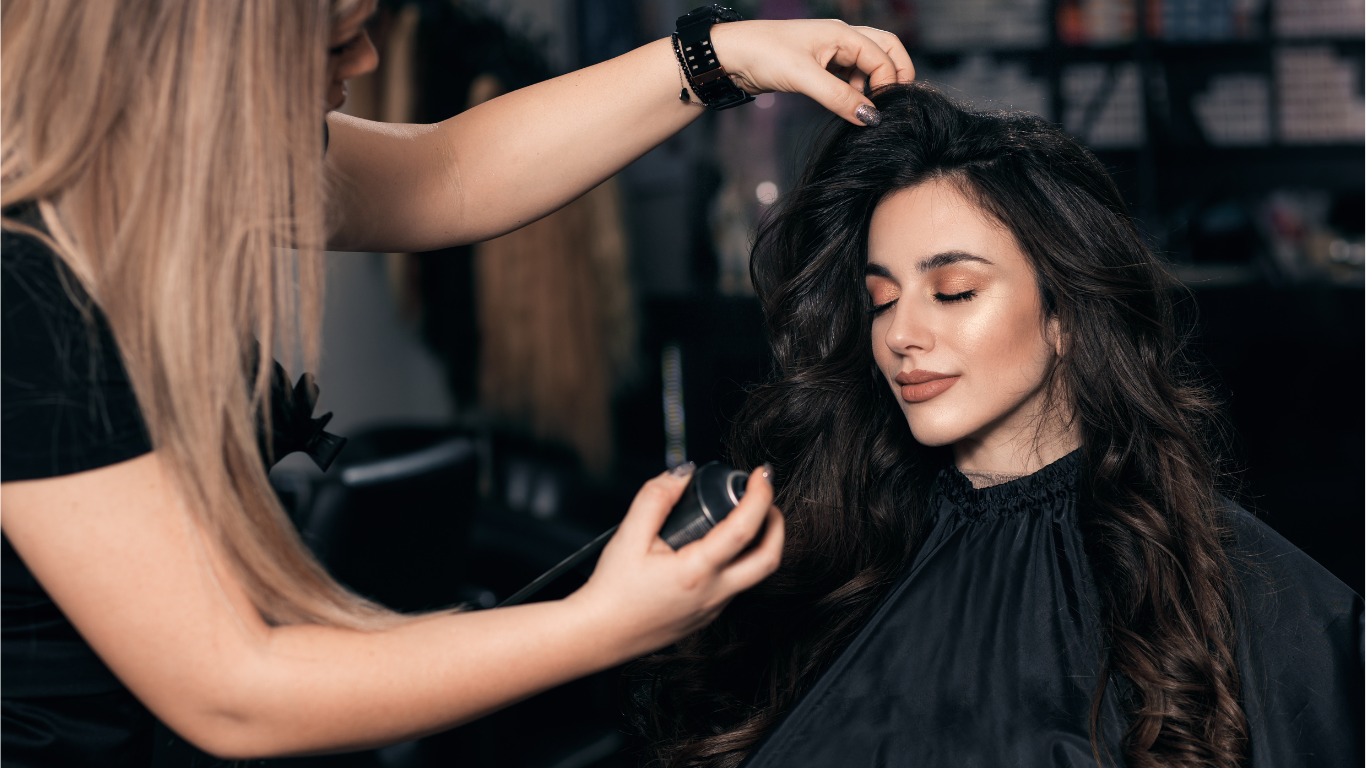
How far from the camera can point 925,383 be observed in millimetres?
1171

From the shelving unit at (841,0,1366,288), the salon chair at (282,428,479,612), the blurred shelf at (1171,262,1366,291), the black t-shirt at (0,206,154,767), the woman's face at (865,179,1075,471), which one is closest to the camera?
the black t-shirt at (0,206,154,767)

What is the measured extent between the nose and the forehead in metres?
0.05

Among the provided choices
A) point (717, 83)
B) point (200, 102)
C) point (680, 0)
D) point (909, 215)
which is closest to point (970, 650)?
point (909, 215)

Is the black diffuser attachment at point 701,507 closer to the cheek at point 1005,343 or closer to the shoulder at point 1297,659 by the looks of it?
the cheek at point 1005,343

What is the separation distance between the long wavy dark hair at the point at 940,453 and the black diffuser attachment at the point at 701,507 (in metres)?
0.56

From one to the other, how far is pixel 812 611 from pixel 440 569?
1093 mm

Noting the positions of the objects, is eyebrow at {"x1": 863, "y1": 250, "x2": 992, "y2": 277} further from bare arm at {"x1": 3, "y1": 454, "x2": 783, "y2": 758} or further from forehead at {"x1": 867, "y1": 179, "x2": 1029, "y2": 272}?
bare arm at {"x1": 3, "y1": 454, "x2": 783, "y2": 758}

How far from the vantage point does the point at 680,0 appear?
4402 millimetres

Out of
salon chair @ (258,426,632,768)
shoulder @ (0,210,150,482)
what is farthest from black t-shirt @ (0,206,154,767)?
salon chair @ (258,426,632,768)

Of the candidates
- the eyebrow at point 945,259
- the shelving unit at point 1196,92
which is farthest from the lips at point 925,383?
the shelving unit at point 1196,92

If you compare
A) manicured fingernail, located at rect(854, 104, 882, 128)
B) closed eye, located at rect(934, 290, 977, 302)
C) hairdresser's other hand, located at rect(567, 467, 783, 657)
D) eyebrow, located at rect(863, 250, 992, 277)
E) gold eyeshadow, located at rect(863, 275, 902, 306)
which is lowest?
hairdresser's other hand, located at rect(567, 467, 783, 657)

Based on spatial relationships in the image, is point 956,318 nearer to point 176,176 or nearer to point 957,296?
point 957,296

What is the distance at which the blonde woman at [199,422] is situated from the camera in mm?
667

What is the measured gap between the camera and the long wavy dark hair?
3.58 ft
